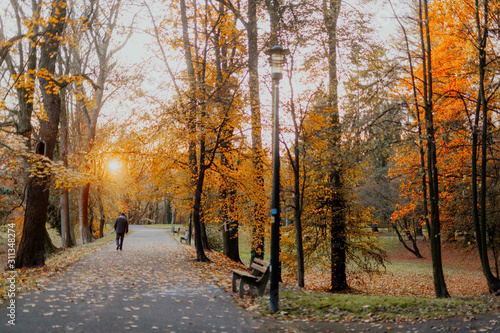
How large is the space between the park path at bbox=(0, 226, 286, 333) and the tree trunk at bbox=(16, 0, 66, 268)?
3.88 feet

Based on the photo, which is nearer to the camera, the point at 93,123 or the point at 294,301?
the point at 294,301

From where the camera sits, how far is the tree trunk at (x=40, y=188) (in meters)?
11.3

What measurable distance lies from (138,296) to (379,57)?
10253 mm

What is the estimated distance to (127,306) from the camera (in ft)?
24.6

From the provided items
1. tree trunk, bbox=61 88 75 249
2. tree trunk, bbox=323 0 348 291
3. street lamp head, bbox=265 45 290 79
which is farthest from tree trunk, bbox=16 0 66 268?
tree trunk, bbox=61 88 75 249

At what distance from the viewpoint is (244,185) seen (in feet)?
49.5

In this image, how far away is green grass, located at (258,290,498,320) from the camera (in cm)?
742

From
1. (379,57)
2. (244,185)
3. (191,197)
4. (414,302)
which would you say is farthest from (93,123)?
(414,302)

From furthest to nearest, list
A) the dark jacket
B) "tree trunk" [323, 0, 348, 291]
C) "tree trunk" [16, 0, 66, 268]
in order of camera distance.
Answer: the dark jacket
"tree trunk" [323, 0, 348, 291]
"tree trunk" [16, 0, 66, 268]

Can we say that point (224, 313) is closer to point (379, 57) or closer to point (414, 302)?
point (414, 302)

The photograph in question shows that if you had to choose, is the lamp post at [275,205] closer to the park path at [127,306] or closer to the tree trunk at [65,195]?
the park path at [127,306]

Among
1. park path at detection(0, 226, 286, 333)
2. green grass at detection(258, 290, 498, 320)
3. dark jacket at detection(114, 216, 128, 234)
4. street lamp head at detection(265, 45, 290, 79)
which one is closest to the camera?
park path at detection(0, 226, 286, 333)

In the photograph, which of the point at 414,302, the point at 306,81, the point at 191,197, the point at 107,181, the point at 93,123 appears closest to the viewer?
the point at 414,302

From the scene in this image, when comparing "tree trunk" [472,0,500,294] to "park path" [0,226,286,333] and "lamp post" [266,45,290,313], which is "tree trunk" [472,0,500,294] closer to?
"lamp post" [266,45,290,313]
